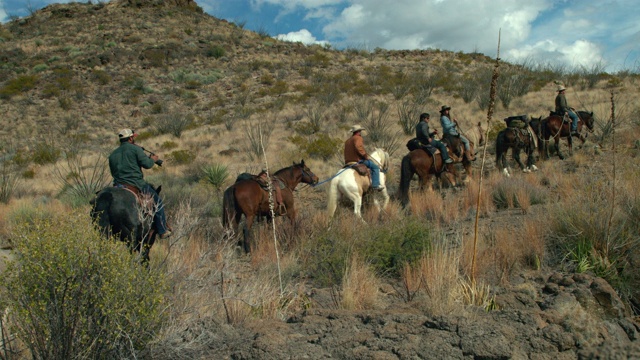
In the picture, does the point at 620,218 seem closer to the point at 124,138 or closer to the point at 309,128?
the point at 124,138

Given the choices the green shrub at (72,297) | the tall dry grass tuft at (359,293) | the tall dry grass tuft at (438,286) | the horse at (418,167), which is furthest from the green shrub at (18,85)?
the tall dry grass tuft at (438,286)

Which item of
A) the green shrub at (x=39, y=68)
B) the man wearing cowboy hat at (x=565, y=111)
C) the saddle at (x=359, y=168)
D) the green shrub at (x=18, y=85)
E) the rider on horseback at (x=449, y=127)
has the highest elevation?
the green shrub at (x=39, y=68)

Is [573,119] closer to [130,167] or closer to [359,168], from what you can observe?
[359,168]

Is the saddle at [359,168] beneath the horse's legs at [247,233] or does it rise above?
above

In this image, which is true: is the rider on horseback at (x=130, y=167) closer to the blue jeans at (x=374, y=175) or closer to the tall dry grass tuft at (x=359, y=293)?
the tall dry grass tuft at (x=359, y=293)

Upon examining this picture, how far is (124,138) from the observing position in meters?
8.01

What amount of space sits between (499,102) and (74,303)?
25.7 meters

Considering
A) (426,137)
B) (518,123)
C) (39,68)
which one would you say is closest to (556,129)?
(518,123)

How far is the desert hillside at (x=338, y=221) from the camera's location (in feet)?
13.3

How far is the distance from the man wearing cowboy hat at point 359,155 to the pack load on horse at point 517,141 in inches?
207

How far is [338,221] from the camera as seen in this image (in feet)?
32.7

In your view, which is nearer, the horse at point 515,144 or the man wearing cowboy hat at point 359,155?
the man wearing cowboy hat at point 359,155

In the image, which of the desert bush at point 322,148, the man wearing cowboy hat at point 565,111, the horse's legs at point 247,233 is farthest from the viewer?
the desert bush at point 322,148

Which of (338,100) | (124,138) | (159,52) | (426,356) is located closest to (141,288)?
(426,356)
